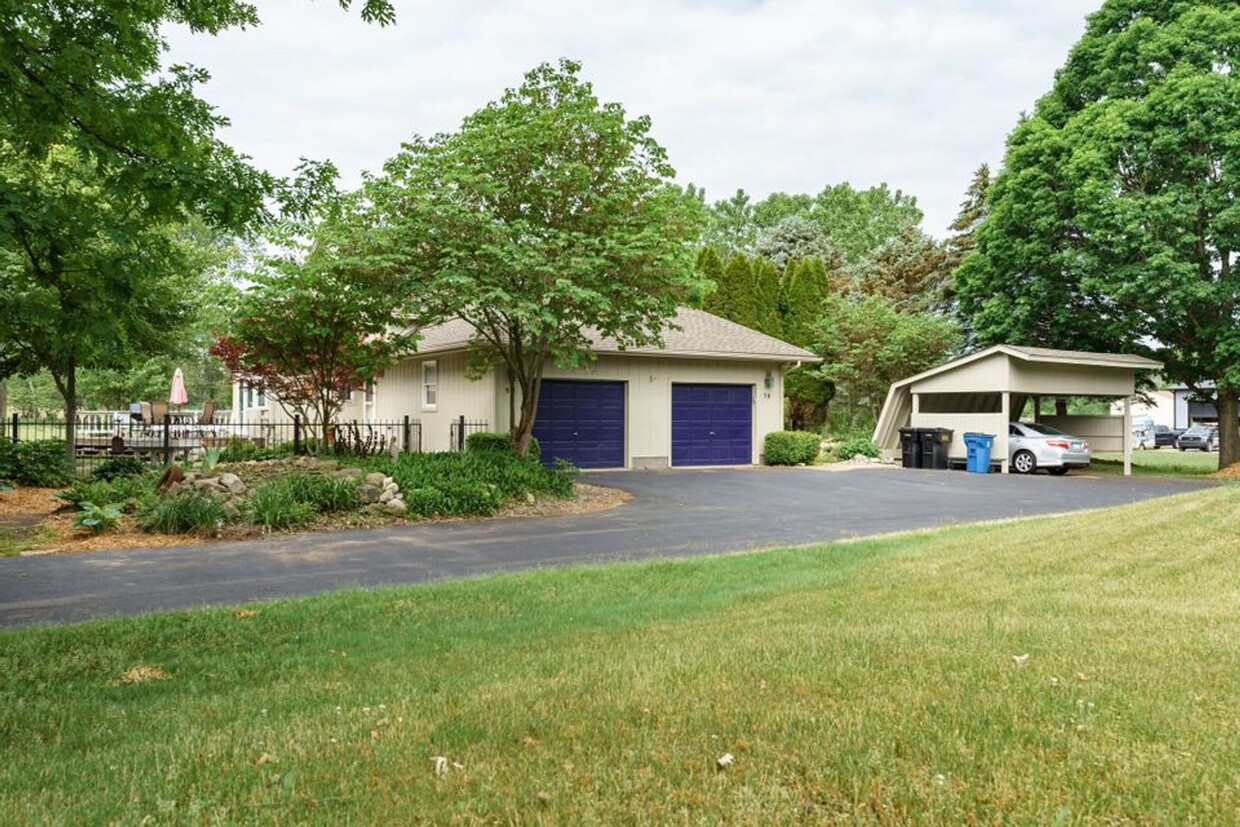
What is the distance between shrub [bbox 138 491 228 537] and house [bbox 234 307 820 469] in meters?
9.50

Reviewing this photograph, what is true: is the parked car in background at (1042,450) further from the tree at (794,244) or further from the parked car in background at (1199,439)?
the parked car in background at (1199,439)

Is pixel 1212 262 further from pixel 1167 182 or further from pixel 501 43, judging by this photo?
pixel 501 43

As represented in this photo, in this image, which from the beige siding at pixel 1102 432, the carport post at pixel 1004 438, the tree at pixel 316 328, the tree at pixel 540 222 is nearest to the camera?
the tree at pixel 540 222

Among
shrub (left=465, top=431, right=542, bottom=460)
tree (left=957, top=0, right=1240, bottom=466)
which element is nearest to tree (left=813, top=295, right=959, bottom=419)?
tree (left=957, top=0, right=1240, bottom=466)

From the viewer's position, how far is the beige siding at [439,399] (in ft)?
67.1

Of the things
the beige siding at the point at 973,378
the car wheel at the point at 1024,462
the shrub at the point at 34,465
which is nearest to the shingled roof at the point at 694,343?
the beige siding at the point at 973,378

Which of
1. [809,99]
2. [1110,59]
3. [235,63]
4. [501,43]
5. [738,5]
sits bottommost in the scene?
[235,63]

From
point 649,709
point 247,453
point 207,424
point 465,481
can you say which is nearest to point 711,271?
point 207,424

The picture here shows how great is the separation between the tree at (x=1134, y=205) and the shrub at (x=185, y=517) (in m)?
20.4

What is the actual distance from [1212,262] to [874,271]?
2042cm

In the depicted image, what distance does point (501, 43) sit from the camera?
1164 centimetres

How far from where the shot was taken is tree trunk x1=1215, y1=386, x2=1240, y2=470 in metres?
22.0

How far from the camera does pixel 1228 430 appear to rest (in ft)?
72.9

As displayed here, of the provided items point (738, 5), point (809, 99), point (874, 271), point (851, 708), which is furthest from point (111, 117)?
point (874, 271)
